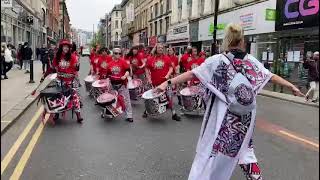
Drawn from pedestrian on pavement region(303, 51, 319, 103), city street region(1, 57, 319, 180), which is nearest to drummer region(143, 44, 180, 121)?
city street region(1, 57, 319, 180)

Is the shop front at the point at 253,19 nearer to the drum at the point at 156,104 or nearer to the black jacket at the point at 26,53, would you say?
the black jacket at the point at 26,53

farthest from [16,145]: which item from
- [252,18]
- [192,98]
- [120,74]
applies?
[252,18]

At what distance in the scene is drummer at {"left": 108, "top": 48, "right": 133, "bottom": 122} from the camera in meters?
10.7

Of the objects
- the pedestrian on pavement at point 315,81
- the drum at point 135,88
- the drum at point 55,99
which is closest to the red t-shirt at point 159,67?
the drum at point 55,99

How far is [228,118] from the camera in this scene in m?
4.32

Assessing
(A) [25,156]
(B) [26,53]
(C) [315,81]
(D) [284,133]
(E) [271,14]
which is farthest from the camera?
(B) [26,53]

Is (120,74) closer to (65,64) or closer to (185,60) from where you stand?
(65,64)

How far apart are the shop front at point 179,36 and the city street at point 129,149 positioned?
107 ft

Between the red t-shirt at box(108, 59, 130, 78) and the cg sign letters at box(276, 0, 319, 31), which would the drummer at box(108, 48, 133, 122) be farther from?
the cg sign letters at box(276, 0, 319, 31)

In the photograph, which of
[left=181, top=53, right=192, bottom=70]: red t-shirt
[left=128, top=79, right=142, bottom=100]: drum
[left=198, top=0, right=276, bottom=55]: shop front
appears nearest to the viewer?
[left=181, top=53, right=192, bottom=70]: red t-shirt

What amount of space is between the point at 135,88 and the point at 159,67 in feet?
11.0

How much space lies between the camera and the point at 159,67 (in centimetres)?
1123

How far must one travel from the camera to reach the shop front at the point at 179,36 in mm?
44094

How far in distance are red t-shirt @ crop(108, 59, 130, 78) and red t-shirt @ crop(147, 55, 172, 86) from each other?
0.71m
